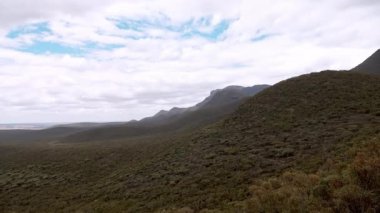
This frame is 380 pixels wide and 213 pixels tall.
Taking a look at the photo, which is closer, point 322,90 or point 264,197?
point 264,197

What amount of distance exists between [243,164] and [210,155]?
4.84 m

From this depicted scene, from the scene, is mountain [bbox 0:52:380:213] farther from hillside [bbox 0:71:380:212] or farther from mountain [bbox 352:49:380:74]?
mountain [bbox 352:49:380:74]

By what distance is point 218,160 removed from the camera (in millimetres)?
25359

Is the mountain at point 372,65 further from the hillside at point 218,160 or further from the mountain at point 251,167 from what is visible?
the hillside at point 218,160

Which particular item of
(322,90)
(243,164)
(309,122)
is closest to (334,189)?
(243,164)

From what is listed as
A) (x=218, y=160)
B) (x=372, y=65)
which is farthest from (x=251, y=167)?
(x=372, y=65)

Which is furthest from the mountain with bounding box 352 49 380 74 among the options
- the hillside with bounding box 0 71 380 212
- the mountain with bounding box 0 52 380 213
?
the hillside with bounding box 0 71 380 212

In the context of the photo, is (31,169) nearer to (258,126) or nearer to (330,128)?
(258,126)

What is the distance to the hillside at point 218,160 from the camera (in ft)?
64.9

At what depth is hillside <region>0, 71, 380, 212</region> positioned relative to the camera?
19781 mm

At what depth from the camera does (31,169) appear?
38344mm

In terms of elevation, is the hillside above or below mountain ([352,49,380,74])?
below

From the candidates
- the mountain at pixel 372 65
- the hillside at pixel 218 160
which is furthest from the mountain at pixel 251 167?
the mountain at pixel 372 65

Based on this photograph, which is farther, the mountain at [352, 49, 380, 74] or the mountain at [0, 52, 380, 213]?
the mountain at [352, 49, 380, 74]
